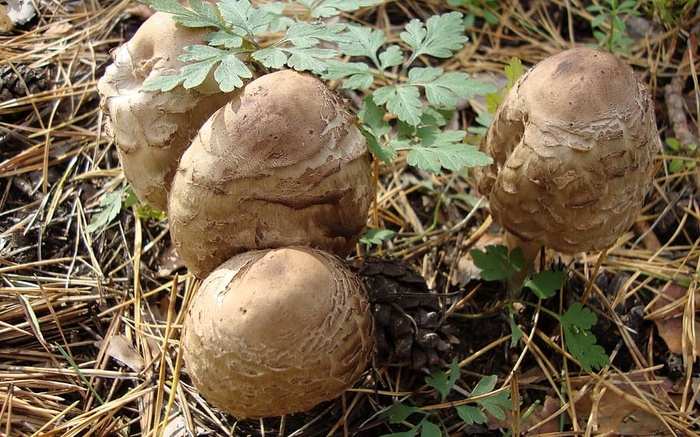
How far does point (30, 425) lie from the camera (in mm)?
2619

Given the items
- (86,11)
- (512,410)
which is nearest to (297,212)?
(512,410)

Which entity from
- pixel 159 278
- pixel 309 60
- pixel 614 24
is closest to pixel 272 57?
pixel 309 60

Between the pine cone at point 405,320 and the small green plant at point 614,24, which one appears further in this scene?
the small green plant at point 614,24

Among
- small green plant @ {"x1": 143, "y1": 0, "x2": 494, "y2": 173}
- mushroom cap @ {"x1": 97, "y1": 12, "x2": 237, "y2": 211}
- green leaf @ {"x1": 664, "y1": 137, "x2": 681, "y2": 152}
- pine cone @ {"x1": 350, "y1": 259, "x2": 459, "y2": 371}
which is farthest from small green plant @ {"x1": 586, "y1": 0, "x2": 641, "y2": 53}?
mushroom cap @ {"x1": 97, "y1": 12, "x2": 237, "y2": 211}

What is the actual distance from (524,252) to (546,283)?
0.82 ft

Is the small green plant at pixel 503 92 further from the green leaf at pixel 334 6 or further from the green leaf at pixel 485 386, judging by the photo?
the green leaf at pixel 485 386

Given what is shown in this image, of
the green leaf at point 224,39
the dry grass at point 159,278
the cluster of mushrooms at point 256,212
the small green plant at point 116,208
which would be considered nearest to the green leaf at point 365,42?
the cluster of mushrooms at point 256,212

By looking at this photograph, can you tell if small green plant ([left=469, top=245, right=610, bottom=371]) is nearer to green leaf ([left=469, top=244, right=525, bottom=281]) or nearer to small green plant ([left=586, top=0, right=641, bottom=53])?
green leaf ([left=469, top=244, right=525, bottom=281])

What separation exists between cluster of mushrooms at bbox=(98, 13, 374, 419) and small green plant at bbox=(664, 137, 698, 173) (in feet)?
6.80

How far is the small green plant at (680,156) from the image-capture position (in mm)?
3601

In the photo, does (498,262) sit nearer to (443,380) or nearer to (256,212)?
(443,380)

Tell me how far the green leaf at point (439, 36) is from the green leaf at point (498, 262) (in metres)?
0.96

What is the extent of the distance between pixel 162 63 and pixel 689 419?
2.72 m

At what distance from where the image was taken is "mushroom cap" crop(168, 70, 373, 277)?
89.5 inches
